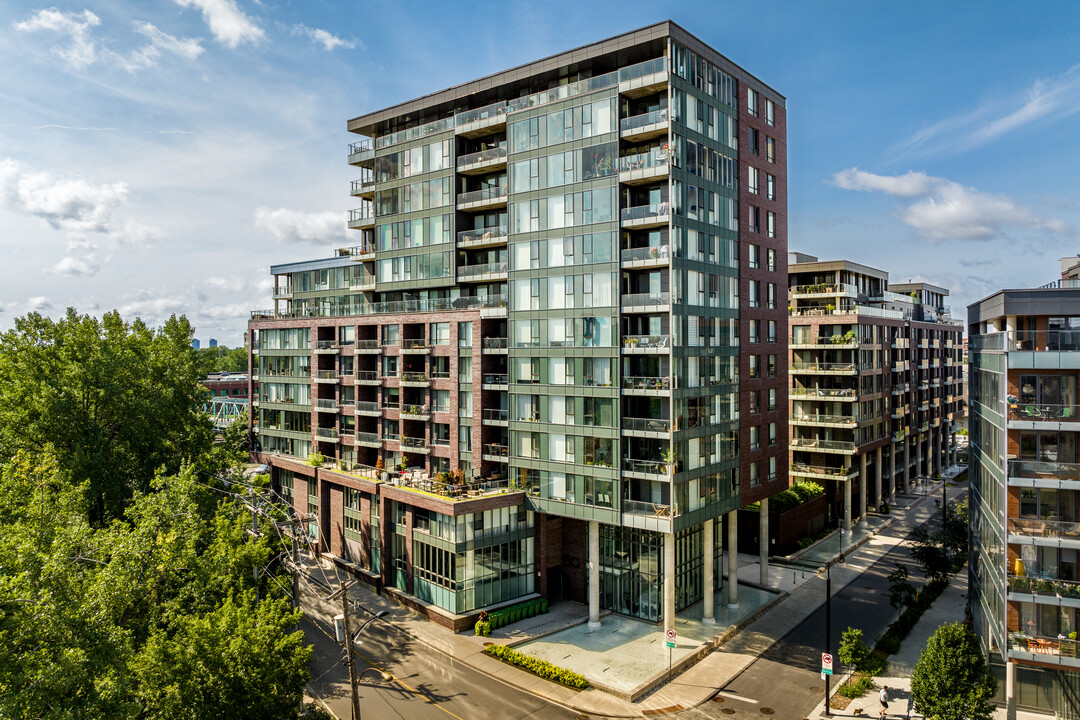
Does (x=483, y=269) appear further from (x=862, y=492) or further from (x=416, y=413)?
(x=862, y=492)

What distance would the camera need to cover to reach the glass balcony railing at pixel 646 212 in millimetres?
41438

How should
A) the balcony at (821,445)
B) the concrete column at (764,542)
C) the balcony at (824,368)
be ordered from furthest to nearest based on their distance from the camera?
the balcony at (824,368)
the balcony at (821,445)
the concrete column at (764,542)

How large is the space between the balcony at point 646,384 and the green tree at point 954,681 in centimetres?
1874

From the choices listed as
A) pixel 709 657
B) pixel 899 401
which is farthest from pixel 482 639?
pixel 899 401

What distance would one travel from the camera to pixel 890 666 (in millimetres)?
39188

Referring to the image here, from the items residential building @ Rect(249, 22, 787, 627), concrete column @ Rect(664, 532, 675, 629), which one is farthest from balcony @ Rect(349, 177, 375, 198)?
concrete column @ Rect(664, 532, 675, 629)

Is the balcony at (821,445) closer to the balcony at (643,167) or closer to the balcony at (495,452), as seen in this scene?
the balcony at (495,452)

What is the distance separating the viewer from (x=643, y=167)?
41.8m

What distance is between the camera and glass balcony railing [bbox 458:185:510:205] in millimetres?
50466

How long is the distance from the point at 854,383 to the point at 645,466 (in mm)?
36886

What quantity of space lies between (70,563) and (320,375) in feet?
132

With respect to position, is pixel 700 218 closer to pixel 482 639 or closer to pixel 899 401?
pixel 482 639

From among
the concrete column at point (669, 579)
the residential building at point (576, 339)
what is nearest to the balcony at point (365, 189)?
the residential building at point (576, 339)

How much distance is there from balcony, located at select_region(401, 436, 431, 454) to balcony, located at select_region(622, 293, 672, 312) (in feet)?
70.6
